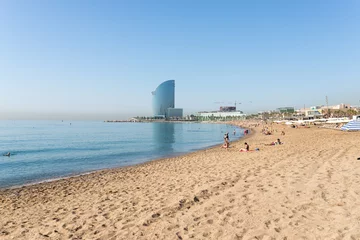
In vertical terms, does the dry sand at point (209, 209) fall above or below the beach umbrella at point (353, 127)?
below

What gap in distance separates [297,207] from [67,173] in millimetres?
14398

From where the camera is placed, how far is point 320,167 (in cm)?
955

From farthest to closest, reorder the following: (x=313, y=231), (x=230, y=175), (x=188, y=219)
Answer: (x=230, y=175)
(x=188, y=219)
(x=313, y=231)

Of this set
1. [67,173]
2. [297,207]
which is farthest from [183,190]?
[67,173]

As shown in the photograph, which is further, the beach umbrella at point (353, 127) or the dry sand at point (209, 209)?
the beach umbrella at point (353, 127)

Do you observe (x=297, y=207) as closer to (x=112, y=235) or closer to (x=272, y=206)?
(x=272, y=206)

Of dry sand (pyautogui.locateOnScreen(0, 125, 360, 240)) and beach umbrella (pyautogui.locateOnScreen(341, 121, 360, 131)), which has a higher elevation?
beach umbrella (pyautogui.locateOnScreen(341, 121, 360, 131))

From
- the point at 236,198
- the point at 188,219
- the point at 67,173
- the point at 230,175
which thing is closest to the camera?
the point at 188,219

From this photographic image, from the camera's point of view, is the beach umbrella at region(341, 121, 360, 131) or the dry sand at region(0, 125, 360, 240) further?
the beach umbrella at region(341, 121, 360, 131)

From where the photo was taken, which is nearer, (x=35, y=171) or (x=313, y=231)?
(x=313, y=231)

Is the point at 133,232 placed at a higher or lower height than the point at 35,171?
higher

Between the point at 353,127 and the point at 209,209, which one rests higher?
the point at 353,127

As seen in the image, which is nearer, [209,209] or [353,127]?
[209,209]

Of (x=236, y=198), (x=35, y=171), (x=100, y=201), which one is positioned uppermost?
(x=236, y=198)
